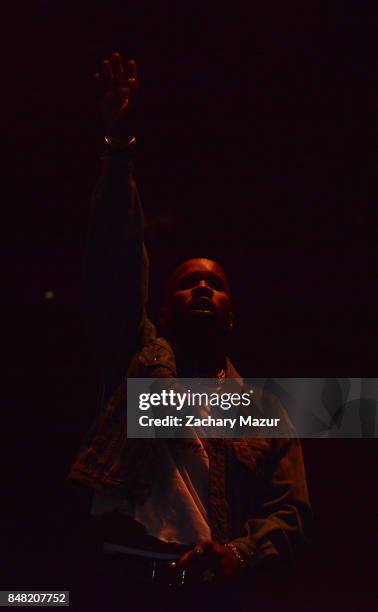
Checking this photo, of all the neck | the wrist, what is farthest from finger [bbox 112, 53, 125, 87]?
the wrist

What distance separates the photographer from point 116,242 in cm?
183

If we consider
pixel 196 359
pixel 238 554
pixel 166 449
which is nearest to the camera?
pixel 238 554

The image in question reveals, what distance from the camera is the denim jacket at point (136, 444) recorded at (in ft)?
5.70

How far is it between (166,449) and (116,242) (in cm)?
40

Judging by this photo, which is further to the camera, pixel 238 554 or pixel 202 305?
pixel 202 305

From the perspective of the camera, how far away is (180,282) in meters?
1.94

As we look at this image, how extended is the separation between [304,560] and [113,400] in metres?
0.82

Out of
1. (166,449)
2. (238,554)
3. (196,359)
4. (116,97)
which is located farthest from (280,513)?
(116,97)

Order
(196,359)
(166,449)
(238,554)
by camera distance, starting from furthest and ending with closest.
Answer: (196,359) → (166,449) → (238,554)

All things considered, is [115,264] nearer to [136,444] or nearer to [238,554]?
[136,444]

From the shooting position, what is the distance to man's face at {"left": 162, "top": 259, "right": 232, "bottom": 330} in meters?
1.87

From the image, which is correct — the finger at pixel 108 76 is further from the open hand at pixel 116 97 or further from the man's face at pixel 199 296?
the man's face at pixel 199 296

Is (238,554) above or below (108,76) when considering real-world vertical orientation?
below

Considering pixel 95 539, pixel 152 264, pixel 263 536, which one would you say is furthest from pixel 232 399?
pixel 152 264
